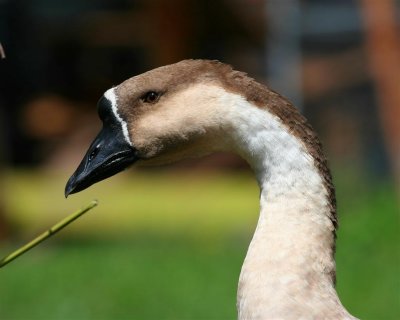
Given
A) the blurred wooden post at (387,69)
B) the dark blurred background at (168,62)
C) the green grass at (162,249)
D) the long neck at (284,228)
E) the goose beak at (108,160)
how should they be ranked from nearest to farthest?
the long neck at (284,228), the goose beak at (108,160), the green grass at (162,249), the blurred wooden post at (387,69), the dark blurred background at (168,62)

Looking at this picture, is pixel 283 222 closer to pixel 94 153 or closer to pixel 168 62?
pixel 94 153

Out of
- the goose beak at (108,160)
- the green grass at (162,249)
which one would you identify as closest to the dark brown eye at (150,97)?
the goose beak at (108,160)

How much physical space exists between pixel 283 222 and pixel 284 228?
18 mm

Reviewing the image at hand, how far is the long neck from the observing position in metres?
2.97

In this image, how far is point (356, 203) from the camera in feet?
31.3

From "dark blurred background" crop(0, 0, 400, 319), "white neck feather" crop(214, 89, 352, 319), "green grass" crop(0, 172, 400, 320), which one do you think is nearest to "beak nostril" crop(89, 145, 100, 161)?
"white neck feather" crop(214, 89, 352, 319)

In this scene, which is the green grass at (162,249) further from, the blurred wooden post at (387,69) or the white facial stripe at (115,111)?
the white facial stripe at (115,111)

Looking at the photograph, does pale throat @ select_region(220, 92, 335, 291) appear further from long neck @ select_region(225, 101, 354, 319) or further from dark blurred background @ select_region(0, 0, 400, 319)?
dark blurred background @ select_region(0, 0, 400, 319)

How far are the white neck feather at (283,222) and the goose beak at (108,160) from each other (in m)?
0.33

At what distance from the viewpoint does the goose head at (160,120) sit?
3.12 meters

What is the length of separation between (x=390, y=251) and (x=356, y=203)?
67.1 inches

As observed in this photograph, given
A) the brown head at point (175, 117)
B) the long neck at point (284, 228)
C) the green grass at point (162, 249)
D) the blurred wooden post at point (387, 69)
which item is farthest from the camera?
the blurred wooden post at point (387, 69)

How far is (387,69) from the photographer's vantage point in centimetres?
938

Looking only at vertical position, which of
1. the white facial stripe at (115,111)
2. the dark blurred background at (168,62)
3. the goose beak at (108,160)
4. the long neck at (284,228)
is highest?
the white facial stripe at (115,111)
